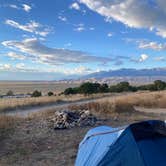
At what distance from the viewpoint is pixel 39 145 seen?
10.5 meters

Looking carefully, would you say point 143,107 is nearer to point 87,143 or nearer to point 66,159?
point 66,159

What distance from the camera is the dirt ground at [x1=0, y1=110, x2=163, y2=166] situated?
877 cm

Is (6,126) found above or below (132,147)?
below

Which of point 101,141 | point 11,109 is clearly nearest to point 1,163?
point 101,141

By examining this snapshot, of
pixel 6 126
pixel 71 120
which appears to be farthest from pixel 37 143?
pixel 71 120

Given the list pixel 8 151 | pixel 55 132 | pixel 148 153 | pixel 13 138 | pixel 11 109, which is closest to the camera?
pixel 148 153

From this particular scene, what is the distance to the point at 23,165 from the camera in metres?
8.42

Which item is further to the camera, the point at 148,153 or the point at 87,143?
the point at 87,143

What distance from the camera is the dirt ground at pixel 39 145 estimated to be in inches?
345

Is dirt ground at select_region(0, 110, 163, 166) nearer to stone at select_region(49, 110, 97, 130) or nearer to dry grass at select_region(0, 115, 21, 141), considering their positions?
dry grass at select_region(0, 115, 21, 141)

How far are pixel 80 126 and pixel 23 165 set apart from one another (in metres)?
5.41

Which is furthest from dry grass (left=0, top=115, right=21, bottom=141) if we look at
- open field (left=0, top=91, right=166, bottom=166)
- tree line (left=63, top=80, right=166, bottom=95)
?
tree line (left=63, top=80, right=166, bottom=95)

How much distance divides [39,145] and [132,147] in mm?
6195

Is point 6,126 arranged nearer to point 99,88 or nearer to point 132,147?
point 132,147
